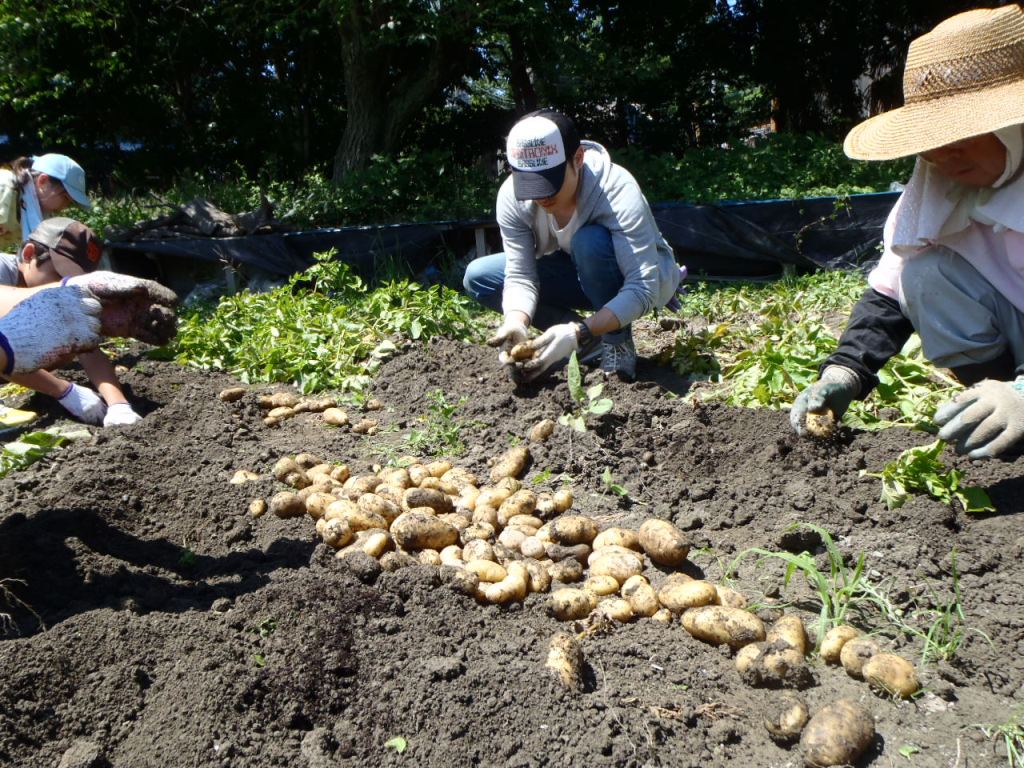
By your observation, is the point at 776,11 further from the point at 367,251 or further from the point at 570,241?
the point at 570,241

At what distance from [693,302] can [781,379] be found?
1.67 m

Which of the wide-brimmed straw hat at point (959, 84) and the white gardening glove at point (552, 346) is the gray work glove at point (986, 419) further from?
the white gardening glove at point (552, 346)

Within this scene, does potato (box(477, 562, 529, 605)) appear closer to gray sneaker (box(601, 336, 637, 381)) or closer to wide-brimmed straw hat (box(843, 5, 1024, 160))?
wide-brimmed straw hat (box(843, 5, 1024, 160))

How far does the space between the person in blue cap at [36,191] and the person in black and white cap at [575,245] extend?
225 cm

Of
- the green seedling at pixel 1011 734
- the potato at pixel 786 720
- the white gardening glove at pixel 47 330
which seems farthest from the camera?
the white gardening glove at pixel 47 330

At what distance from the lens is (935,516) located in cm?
226

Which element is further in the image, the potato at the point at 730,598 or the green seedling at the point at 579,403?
the green seedling at the point at 579,403

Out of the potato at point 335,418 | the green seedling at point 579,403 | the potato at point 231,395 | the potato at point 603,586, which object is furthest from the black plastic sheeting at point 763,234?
the potato at point 603,586

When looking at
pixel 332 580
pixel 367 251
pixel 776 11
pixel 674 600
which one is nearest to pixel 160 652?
pixel 332 580

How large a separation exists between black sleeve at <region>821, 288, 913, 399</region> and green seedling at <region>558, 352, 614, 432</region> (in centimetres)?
78

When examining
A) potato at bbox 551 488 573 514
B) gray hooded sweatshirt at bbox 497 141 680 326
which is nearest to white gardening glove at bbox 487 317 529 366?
gray hooded sweatshirt at bbox 497 141 680 326

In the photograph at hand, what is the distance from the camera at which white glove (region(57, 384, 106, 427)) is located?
380cm

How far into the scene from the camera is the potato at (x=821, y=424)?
102 inches

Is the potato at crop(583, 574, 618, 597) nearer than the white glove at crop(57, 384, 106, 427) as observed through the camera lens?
Yes
